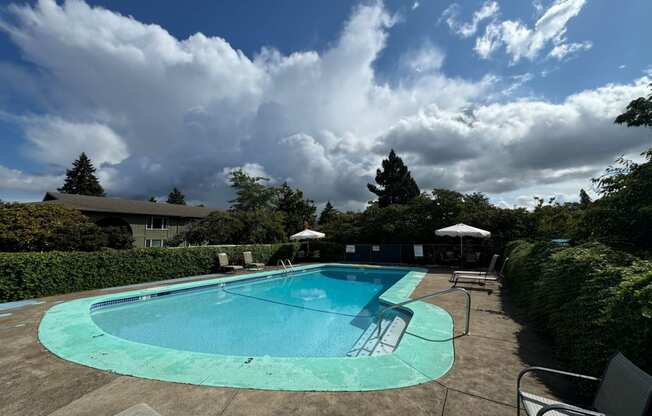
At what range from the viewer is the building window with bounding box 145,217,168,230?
931 inches

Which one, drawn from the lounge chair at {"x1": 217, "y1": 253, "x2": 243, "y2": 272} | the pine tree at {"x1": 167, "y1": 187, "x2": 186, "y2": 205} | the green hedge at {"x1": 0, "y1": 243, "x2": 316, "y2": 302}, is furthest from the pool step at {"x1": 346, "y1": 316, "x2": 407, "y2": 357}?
the pine tree at {"x1": 167, "y1": 187, "x2": 186, "y2": 205}

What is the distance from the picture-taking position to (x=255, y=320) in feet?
24.5

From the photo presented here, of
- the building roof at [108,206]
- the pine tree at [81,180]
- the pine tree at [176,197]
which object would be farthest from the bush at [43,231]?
the pine tree at [176,197]

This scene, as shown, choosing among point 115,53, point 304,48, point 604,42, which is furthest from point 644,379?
point 115,53

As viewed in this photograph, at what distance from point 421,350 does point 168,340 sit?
17.5 feet

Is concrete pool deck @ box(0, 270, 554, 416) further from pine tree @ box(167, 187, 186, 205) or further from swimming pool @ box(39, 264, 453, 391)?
pine tree @ box(167, 187, 186, 205)

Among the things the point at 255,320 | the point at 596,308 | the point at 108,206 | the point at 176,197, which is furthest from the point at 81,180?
the point at 596,308

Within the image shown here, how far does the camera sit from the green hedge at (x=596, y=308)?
7.14ft

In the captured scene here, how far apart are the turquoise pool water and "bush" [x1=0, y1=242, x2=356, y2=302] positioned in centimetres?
208

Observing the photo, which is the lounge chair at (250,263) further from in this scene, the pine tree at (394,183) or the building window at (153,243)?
the pine tree at (394,183)

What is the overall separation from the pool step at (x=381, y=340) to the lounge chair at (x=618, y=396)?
10.1 ft

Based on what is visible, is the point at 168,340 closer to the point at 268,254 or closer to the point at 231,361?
the point at 231,361

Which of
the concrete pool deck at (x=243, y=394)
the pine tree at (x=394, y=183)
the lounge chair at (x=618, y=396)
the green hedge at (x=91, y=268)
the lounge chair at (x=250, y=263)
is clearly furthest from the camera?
the pine tree at (x=394, y=183)

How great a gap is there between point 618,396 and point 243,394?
3.16m
